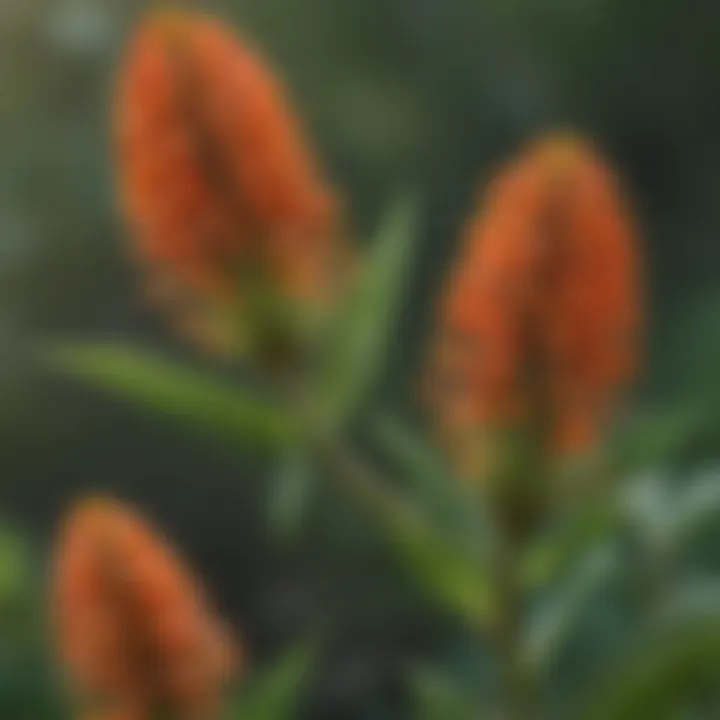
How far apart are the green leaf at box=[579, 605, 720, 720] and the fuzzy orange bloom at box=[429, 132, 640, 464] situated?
61 mm

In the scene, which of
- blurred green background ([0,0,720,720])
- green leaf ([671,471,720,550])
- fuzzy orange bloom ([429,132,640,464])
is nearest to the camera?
fuzzy orange bloom ([429,132,640,464])

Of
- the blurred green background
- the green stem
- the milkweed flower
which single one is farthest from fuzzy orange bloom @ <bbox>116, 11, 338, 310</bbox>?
the blurred green background

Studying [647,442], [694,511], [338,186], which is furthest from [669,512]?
[338,186]

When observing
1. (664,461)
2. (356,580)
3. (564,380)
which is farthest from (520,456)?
(356,580)

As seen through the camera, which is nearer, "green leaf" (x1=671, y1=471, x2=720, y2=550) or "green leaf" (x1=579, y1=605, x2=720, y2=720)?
"green leaf" (x1=579, y1=605, x2=720, y2=720)

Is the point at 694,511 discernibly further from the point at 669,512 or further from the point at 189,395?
the point at 189,395

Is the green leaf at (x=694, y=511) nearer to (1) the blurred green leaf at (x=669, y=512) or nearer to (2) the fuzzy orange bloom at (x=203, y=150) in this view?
(1) the blurred green leaf at (x=669, y=512)

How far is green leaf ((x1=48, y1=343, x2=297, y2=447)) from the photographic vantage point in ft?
1.48

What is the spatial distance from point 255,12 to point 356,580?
31 centimetres

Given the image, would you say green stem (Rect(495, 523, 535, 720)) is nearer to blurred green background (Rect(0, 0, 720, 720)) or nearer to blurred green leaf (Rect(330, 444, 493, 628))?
blurred green leaf (Rect(330, 444, 493, 628))

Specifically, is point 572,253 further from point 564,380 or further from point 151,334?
point 151,334

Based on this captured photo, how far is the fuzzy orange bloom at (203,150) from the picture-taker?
17.4 inches

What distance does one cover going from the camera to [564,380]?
0.42m

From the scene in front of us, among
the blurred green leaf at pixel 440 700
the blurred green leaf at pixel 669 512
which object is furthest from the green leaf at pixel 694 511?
the blurred green leaf at pixel 440 700
